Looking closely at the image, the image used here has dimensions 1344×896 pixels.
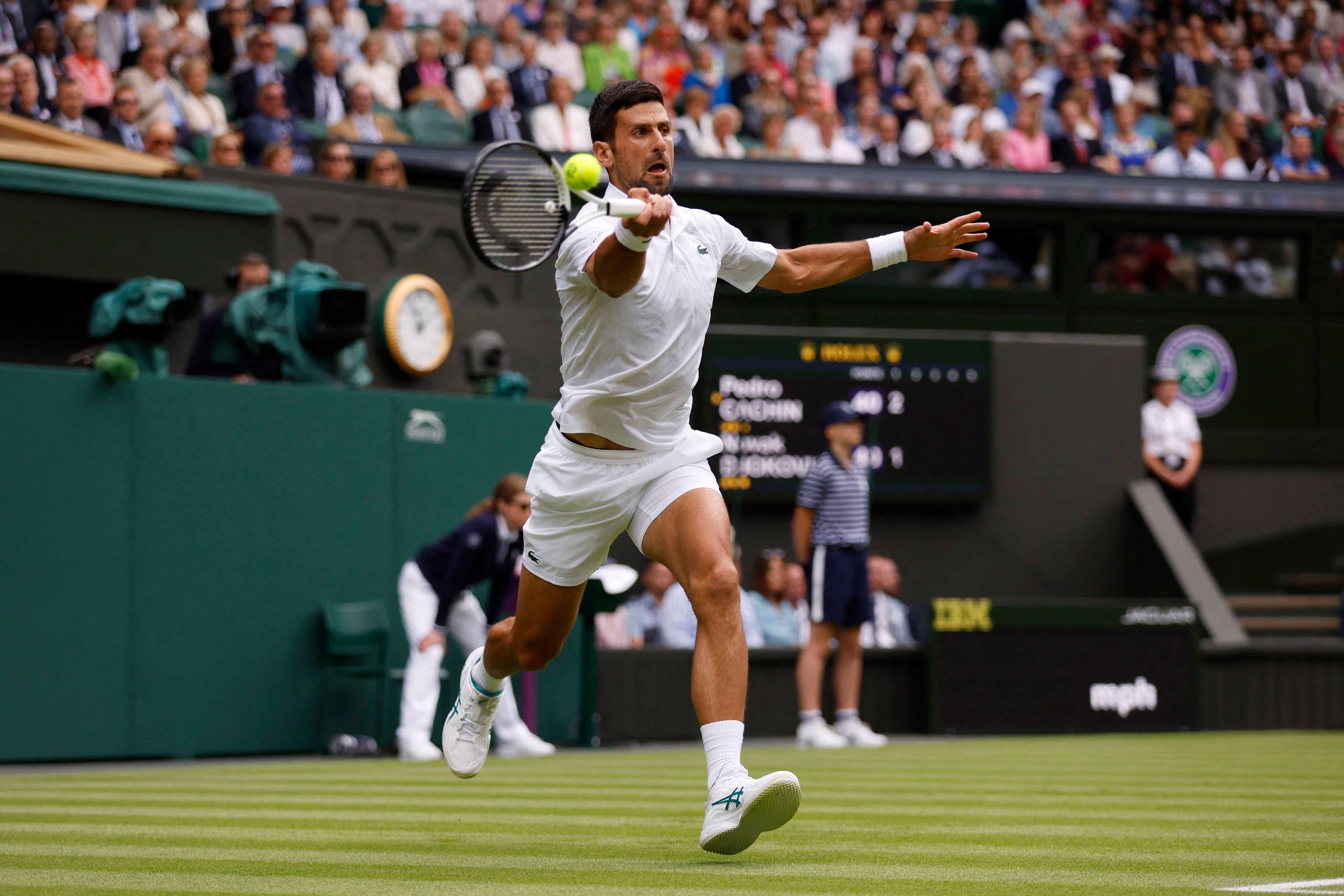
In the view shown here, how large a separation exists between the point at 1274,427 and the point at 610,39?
7870mm

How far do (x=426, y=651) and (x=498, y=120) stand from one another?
21.6 feet

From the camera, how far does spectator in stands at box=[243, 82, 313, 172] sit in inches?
562

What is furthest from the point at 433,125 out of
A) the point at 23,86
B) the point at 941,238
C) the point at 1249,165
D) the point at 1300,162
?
the point at 941,238

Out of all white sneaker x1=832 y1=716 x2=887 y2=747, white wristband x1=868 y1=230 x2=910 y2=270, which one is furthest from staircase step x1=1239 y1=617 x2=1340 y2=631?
white wristband x1=868 y1=230 x2=910 y2=270

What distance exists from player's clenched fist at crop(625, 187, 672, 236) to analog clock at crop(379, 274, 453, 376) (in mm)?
9705

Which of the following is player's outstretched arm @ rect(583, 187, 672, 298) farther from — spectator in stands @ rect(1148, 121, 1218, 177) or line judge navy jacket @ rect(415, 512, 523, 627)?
spectator in stands @ rect(1148, 121, 1218, 177)

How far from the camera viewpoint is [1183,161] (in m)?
18.8

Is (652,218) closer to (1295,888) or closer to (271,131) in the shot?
(1295,888)

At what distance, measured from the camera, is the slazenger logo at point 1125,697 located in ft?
45.0

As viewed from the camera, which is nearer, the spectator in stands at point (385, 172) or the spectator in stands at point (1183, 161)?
the spectator in stands at point (385, 172)

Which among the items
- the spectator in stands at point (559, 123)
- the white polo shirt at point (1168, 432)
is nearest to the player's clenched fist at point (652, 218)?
the spectator in stands at point (559, 123)

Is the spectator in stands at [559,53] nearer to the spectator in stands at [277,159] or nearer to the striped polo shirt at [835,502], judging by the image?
the spectator in stands at [277,159]

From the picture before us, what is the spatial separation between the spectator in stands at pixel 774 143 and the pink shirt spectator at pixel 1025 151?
2.43 metres

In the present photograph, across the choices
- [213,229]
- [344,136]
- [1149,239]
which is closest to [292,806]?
[213,229]
